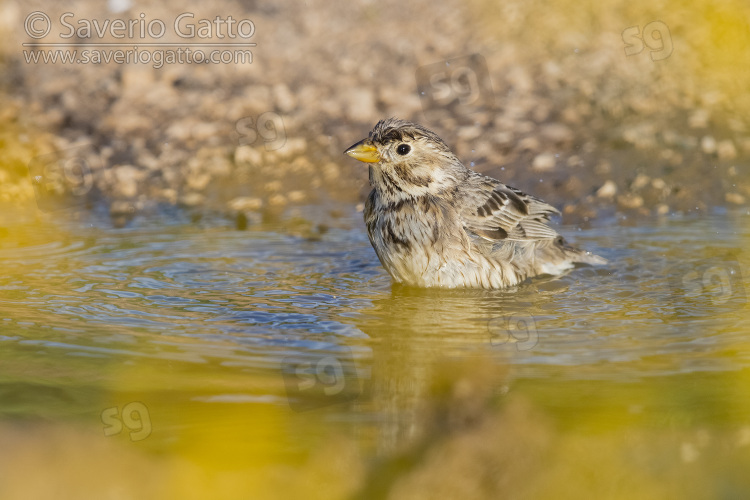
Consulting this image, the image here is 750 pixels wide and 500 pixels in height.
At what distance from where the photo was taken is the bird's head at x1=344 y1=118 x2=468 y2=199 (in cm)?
686

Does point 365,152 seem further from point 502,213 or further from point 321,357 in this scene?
point 321,357

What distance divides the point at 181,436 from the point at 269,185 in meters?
5.19

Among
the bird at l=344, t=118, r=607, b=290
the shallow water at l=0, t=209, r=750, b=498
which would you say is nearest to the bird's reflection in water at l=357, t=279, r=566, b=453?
the shallow water at l=0, t=209, r=750, b=498

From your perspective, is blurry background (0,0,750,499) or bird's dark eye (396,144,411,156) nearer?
blurry background (0,0,750,499)

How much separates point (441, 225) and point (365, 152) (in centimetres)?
68

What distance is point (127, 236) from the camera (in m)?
8.03

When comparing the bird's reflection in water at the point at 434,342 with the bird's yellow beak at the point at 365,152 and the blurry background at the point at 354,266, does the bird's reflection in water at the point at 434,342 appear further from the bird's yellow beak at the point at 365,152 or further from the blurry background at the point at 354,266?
the bird's yellow beak at the point at 365,152

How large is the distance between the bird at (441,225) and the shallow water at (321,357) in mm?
141

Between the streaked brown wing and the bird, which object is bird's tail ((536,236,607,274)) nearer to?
the bird

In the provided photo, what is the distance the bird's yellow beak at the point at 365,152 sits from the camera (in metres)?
6.77

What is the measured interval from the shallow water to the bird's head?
67 centimetres

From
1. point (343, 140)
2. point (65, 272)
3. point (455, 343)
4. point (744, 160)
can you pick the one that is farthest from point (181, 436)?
point (744, 160)

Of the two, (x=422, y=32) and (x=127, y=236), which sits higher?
(x=422, y=32)

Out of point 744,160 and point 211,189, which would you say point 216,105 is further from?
point 744,160
